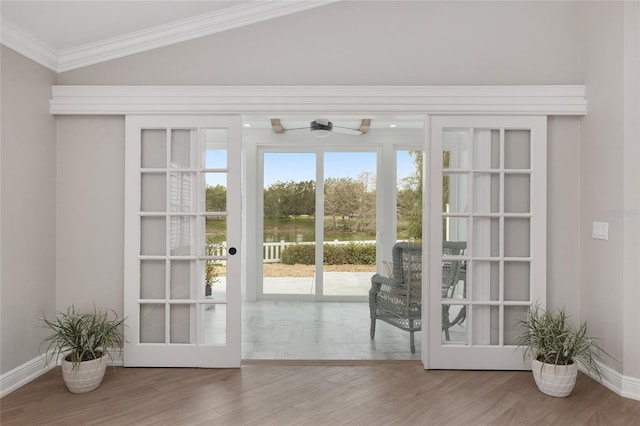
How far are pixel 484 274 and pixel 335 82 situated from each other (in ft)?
6.55

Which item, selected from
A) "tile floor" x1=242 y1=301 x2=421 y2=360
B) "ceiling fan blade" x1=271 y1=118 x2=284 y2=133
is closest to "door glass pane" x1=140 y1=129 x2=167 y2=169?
"tile floor" x1=242 y1=301 x2=421 y2=360

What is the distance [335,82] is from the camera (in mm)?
3227

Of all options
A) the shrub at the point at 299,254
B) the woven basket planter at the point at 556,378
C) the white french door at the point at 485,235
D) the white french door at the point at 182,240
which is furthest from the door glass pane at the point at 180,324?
the shrub at the point at 299,254

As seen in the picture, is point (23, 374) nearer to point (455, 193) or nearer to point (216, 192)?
point (216, 192)

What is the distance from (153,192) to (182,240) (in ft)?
1.53

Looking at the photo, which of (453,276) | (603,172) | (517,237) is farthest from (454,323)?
(603,172)

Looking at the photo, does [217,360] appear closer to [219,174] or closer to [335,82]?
[219,174]

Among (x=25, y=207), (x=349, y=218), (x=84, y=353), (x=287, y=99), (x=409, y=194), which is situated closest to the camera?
(x=84, y=353)

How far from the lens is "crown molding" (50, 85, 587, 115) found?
124 inches

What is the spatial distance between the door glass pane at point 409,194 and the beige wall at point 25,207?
433cm

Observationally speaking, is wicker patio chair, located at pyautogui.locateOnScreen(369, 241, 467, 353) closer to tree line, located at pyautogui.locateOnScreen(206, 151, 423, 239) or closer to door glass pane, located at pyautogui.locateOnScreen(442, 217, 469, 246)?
door glass pane, located at pyautogui.locateOnScreen(442, 217, 469, 246)

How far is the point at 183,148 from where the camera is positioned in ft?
10.7

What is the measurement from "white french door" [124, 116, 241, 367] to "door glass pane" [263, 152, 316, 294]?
2.78m

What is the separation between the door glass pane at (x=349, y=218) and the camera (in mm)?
6027
